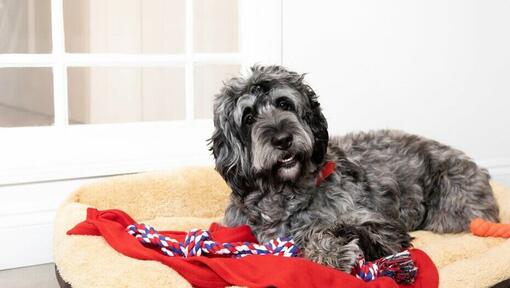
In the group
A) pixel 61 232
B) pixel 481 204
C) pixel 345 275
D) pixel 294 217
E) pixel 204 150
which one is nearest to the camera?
pixel 345 275

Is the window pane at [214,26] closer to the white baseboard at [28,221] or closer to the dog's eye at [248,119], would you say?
the white baseboard at [28,221]

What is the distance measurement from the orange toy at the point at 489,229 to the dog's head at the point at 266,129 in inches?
38.8

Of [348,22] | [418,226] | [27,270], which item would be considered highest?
[348,22]

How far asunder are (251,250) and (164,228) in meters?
0.88

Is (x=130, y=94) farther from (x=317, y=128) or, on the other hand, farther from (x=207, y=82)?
(x=317, y=128)

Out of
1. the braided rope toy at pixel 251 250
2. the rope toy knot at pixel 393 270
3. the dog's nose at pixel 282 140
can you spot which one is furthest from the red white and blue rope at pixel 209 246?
the dog's nose at pixel 282 140

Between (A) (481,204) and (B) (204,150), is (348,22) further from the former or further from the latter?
(A) (481,204)

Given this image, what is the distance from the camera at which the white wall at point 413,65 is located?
4551 millimetres

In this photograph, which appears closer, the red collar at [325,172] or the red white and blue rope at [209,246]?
the red white and blue rope at [209,246]

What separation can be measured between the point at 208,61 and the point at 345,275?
90.0 inches

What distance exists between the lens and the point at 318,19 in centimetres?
450

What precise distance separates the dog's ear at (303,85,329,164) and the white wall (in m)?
1.53

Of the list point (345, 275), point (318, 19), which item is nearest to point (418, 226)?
point (345, 275)

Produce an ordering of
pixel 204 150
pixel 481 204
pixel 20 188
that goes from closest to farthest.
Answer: pixel 481 204, pixel 20 188, pixel 204 150
